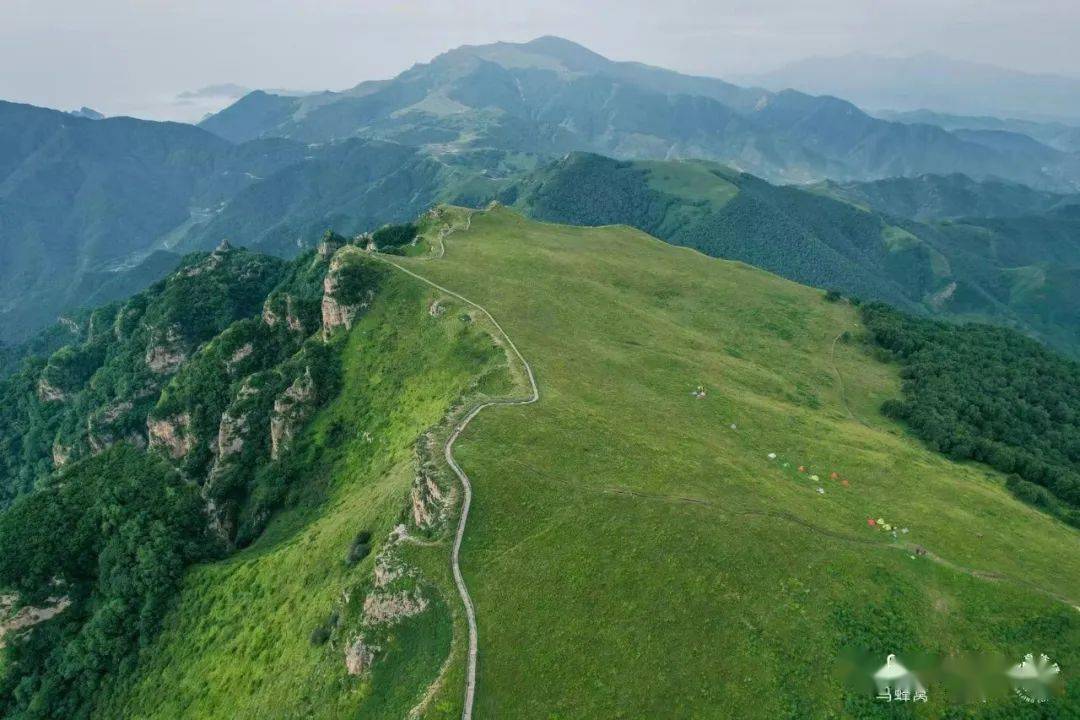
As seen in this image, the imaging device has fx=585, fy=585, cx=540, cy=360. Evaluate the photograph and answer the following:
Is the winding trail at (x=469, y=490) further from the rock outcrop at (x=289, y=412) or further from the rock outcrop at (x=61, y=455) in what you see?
the rock outcrop at (x=61, y=455)

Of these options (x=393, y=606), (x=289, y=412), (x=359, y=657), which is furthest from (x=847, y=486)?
(x=289, y=412)

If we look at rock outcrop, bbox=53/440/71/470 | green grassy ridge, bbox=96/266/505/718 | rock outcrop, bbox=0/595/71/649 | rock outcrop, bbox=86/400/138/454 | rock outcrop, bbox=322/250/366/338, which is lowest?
rock outcrop, bbox=53/440/71/470

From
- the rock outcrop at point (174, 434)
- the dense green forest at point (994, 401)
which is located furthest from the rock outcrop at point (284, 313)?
the dense green forest at point (994, 401)

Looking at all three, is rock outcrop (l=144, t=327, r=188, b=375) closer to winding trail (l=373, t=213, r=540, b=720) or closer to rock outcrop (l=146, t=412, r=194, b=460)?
rock outcrop (l=146, t=412, r=194, b=460)

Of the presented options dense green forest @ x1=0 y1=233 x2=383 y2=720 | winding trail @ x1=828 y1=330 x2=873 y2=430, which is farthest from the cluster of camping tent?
dense green forest @ x1=0 y1=233 x2=383 y2=720

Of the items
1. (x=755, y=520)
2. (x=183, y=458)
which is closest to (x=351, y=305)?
(x=183, y=458)

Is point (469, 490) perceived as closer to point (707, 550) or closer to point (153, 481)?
point (707, 550)
